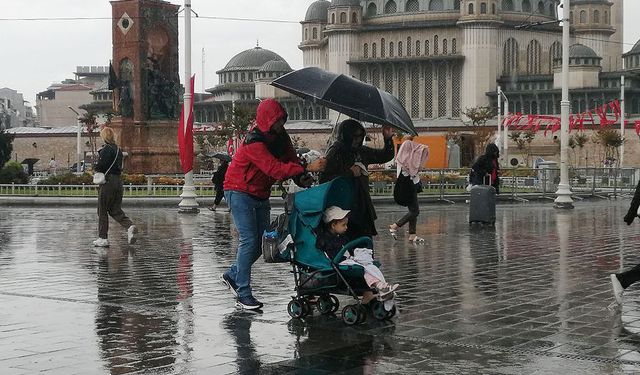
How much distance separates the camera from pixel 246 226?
8836 mm

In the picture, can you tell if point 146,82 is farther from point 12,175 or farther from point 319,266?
point 319,266

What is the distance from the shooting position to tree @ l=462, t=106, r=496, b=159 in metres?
81.5

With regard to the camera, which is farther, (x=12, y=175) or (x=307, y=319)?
(x=12, y=175)

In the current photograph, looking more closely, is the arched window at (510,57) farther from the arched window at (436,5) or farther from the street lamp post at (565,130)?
the street lamp post at (565,130)

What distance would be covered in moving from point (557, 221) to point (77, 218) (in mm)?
10438

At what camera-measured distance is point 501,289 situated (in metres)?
10.2

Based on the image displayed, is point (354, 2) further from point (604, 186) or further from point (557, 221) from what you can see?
point (557, 221)

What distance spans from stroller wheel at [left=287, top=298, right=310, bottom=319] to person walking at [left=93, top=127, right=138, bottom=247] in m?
7.07

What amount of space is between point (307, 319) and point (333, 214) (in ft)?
2.80

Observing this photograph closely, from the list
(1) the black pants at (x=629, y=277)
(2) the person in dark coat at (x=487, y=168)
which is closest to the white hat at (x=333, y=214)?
(1) the black pants at (x=629, y=277)

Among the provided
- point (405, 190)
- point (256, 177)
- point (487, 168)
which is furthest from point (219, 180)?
point (256, 177)

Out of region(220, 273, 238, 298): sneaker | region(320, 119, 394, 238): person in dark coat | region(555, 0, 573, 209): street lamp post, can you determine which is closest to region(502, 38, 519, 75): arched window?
region(555, 0, 573, 209): street lamp post

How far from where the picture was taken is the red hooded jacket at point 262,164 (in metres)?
Answer: 8.39

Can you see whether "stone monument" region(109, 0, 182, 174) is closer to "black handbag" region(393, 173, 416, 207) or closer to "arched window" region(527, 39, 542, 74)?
"black handbag" region(393, 173, 416, 207)
